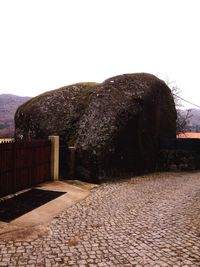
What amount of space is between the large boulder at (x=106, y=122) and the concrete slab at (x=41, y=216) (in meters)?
2.98

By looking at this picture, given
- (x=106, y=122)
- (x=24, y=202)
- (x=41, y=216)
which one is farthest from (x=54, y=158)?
(x=41, y=216)

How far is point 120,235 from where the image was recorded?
766cm

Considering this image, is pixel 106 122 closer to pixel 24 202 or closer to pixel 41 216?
pixel 24 202

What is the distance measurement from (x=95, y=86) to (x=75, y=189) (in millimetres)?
10329

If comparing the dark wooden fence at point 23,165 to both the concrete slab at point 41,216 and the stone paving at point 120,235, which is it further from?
the stone paving at point 120,235

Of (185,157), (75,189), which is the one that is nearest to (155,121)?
(185,157)

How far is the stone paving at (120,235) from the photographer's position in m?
6.21

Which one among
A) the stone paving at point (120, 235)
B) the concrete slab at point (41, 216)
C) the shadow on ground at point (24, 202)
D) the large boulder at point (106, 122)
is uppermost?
the large boulder at point (106, 122)

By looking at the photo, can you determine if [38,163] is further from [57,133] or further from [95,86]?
A: [95,86]

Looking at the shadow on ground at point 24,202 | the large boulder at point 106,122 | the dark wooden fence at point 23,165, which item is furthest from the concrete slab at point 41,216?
the large boulder at point 106,122

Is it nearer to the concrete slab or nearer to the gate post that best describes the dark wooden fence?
the gate post

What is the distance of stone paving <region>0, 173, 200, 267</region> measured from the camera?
6.21 m

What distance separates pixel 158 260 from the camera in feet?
20.5

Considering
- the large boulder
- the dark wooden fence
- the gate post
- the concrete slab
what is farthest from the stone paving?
the large boulder
